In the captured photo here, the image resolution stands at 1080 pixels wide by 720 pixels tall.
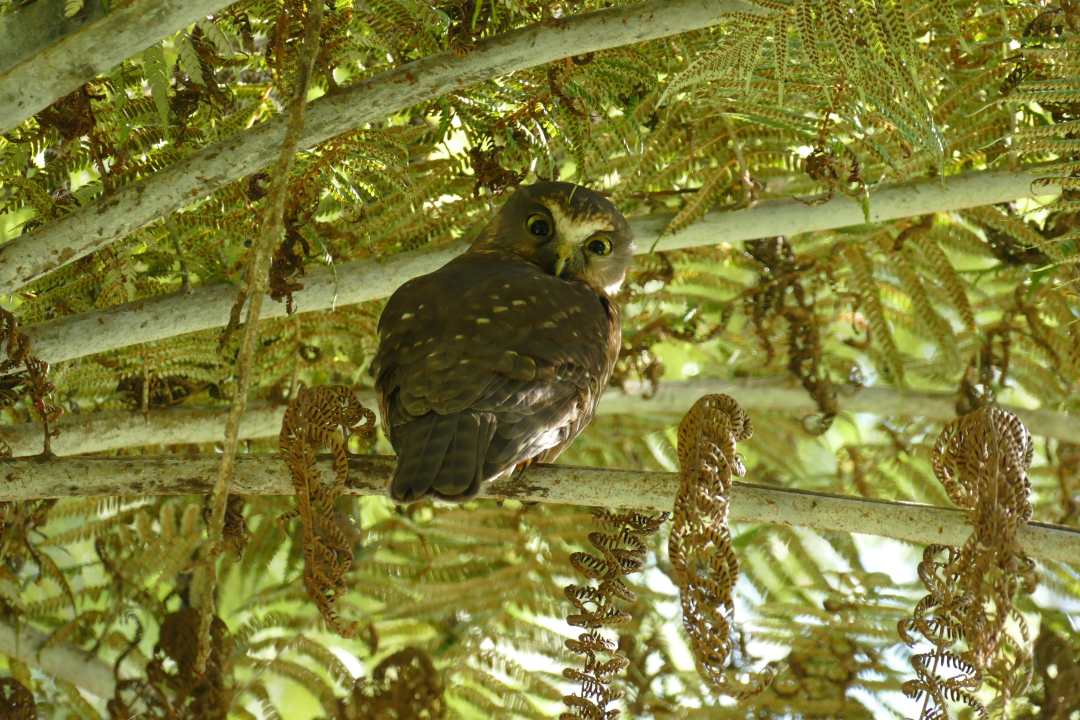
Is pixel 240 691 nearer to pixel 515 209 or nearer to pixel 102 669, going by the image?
pixel 102 669

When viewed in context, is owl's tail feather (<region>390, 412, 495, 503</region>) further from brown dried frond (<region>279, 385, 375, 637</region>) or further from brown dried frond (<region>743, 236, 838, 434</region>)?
brown dried frond (<region>743, 236, 838, 434</region>)

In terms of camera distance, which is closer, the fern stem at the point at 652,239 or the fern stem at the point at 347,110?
the fern stem at the point at 347,110

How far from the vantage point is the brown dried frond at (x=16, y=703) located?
2953 millimetres

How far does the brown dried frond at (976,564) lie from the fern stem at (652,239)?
0.78 m

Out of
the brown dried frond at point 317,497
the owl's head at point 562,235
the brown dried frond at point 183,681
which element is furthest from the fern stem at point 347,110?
the brown dried frond at point 183,681

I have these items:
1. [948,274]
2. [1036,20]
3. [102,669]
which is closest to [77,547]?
[102,669]

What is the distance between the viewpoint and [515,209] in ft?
11.6

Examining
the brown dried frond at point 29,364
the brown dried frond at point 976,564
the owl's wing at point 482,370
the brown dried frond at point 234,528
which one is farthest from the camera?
the brown dried frond at point 234,528

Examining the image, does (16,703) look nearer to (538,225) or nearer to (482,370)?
(482,370)

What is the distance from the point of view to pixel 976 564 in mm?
2191

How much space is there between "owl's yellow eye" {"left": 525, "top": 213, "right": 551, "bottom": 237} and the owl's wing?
14.9 inches

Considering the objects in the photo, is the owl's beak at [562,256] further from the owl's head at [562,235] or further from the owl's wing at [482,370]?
the owl's wing at [482,370]

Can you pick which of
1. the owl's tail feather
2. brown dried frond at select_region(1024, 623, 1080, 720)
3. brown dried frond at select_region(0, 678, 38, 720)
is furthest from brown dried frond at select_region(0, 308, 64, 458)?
brown dried frond at select_region(1024, 623, 1080, 720)

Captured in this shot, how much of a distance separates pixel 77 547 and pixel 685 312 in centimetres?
230
